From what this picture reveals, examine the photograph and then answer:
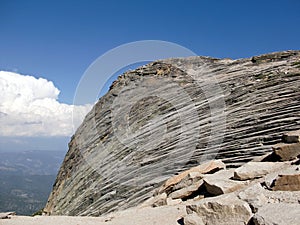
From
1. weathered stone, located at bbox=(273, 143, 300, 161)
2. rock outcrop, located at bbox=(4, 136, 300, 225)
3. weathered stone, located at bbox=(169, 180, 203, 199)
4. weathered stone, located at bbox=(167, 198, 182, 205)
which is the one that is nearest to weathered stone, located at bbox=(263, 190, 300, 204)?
rock outcrop, located at bbox=(4, 136, 300, 225)

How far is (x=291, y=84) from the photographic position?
22.8 meters

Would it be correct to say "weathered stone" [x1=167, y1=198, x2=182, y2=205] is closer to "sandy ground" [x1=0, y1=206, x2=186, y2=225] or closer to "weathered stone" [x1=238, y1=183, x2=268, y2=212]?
"sandy ground" [x1=0, y1=206, x2=186, y2=225]

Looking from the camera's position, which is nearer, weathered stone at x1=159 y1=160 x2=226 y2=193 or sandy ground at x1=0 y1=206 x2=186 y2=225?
sandy ground at x1=0 y1=206 x2=186 y2=225

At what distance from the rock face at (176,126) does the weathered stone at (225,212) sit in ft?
27.2

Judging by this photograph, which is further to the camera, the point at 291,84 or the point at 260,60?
the point at 260,60

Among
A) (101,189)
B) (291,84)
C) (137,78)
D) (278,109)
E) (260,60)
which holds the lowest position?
(101,189)

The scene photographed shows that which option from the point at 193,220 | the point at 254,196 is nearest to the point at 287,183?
the point at 254,196

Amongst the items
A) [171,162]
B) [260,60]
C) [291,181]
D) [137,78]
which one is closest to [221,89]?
[260,60]

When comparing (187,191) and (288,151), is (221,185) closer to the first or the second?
(187,191)

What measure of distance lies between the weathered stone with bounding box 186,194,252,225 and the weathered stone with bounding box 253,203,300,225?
61cm

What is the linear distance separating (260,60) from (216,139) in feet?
40.4

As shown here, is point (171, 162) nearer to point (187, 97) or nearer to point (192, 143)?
point (192, 143)

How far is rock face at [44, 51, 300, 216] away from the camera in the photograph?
21.2 meters

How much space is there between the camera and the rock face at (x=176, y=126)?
21250 mm
